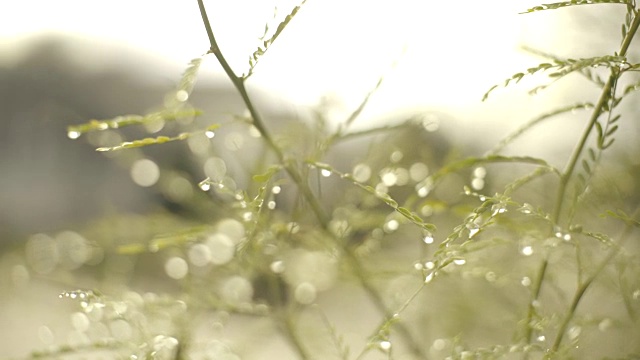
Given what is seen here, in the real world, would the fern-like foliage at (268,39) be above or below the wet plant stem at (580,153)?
above

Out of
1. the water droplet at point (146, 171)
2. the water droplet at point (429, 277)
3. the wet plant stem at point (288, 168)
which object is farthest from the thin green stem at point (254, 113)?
the water droplet at point (146, 171)

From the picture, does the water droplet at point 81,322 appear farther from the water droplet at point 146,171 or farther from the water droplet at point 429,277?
the water droplet at point 429,277

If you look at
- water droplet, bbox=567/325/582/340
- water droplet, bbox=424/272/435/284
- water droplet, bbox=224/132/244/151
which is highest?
water droplet, bbox=424/272/435/284

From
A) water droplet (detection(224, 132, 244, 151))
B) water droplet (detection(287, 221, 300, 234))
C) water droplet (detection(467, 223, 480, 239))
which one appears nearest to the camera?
water droplet (detection(467, 223, 480, 239))

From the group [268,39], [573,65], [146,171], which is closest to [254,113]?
[268,39]

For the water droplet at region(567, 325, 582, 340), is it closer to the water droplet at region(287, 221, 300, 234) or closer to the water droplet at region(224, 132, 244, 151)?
the water droplet at region(287, 221, 300, 234)

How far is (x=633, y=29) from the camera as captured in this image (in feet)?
1.00

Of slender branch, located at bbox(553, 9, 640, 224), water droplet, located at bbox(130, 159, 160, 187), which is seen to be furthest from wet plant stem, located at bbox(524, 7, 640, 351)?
water droplet, located at bbox(130, 159, 160, 187)

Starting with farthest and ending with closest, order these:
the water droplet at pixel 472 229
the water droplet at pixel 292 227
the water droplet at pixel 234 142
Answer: the water droplet at pixel 234 142, the water droplet at pixel 292 227, the water droplet at pixel 472 229

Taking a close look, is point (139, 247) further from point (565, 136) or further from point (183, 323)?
point (565, 136)

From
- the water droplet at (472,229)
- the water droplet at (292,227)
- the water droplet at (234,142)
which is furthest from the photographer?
the water droplet at (234,142)

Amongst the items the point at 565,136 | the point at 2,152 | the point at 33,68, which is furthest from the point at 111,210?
the point at 33,68

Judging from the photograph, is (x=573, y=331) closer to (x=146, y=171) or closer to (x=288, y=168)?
(x=288, y=168)

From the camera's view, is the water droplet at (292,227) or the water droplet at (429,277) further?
the water droplet at (292,227)
